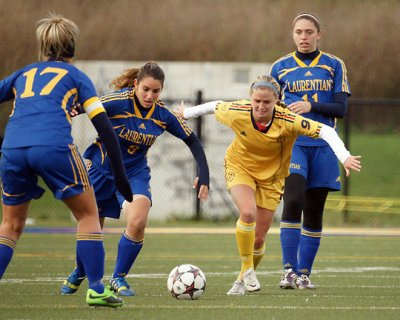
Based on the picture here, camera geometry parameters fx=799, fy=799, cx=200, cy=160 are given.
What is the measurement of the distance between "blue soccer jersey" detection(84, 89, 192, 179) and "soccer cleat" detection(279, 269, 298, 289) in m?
1.42

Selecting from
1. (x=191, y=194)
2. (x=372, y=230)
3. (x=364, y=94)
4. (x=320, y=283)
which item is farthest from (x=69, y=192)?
(x=364, y=94)

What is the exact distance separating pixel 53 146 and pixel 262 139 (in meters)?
2.07

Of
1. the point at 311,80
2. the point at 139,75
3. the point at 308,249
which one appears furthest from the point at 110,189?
the point at 311,80

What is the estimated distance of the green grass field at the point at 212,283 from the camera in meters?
5.09

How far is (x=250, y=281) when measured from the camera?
244 inches

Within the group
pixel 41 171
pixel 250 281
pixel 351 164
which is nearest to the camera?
pixel 41 171

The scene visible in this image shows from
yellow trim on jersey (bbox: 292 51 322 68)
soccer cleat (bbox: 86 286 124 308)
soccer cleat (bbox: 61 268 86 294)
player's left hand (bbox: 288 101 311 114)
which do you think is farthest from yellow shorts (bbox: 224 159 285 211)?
soccer cleat (bbox: 86 286 124 308)

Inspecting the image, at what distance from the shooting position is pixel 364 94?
2423 centimetres

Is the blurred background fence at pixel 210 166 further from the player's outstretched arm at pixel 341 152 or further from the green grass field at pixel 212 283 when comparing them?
the player's outstretched arm at pixel 341 152

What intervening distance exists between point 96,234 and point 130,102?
165 centimetres

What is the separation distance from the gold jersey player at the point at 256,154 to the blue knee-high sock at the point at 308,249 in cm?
44

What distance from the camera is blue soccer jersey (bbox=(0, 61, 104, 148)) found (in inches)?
189

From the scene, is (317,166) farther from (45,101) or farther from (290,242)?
(45,101)

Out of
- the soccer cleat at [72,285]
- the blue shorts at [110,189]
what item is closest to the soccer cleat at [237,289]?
the blue shorts at [110,189]
